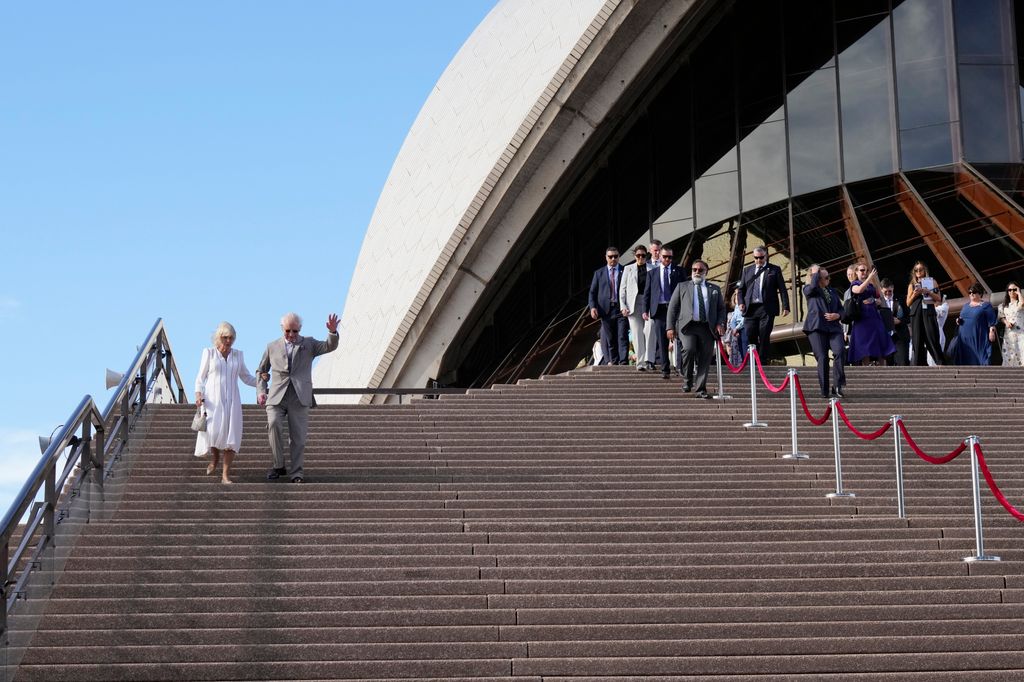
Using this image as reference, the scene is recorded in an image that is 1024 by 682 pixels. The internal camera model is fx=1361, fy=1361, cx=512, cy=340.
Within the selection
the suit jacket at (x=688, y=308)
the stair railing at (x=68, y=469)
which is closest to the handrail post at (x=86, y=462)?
the stair railing at (x=68, y=469)

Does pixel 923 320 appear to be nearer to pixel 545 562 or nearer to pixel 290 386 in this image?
pixel 290 386

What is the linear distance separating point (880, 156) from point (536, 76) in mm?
6134

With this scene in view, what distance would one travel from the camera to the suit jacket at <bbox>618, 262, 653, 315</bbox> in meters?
13.7

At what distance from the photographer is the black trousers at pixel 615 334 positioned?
14117 mm

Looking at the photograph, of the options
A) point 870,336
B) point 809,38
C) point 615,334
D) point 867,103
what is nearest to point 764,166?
point 867,103

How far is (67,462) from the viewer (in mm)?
7594

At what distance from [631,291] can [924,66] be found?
930 centimetres

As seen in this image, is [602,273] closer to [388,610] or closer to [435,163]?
[388,610]

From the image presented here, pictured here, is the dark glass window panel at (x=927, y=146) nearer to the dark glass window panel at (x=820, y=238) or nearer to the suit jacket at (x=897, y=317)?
the dark glass window panel at (x=820, y=238)

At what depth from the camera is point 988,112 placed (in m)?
20.3

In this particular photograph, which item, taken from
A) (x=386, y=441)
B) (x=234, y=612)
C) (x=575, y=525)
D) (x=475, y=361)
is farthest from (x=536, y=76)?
(x=234, y=612)

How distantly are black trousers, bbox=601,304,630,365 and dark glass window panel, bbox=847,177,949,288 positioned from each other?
6.41 meters

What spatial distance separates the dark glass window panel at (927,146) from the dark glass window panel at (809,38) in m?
1.83

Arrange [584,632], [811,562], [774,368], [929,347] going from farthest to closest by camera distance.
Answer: [929,347] → [774,368] → [811,562] → [584,632]
